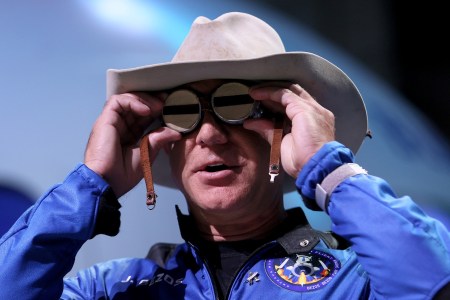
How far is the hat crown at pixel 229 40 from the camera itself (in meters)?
1.44

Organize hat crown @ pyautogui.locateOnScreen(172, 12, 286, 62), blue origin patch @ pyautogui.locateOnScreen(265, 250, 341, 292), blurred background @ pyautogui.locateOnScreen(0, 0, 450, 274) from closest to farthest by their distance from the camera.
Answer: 1. blue origin patch @ pyautogui.locateOnScreen(265, 250, 341, 292)
2. hat crown @ pyautogui.locateOnScreen(172, 12, 286, 62)
3. blurred background @ pyautogui.locateOnScreen(0, 0, 450, 274)

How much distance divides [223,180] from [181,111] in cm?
17

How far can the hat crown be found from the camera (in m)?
1.44

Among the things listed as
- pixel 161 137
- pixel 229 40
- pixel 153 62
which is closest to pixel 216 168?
pixel 161 137

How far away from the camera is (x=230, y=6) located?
7.38 feet

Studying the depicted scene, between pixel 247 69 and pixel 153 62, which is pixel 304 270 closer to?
pixel 247 69

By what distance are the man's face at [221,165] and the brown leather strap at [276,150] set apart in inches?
3.0

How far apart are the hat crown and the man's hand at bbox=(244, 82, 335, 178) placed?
116 millimetres

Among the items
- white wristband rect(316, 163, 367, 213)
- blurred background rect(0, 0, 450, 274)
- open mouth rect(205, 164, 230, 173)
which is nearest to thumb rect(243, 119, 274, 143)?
open mouth rect(205, 164, 230, 173)

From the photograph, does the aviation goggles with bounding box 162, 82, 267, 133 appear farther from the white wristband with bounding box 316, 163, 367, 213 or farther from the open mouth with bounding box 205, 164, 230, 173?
the white wristband with bounding box 316, 163, 367, 213

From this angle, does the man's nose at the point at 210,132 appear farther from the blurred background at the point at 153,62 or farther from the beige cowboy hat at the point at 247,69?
the blurred background at the point at 153,62

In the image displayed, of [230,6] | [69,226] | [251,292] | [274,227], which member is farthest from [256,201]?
[230,6]

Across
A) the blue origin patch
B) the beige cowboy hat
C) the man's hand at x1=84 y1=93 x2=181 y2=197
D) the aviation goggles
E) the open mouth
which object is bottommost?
the blue origin patch

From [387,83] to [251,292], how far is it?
1436 millimetres
